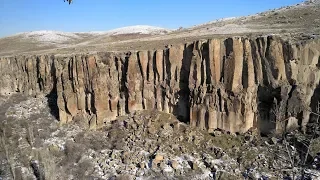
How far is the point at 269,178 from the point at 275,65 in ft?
20.6

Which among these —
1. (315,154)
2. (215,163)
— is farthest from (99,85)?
(315,154)

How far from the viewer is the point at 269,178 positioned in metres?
15.6

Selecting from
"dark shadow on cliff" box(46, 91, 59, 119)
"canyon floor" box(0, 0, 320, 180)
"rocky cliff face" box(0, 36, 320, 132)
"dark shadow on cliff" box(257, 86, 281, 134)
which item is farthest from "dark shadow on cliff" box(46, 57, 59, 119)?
"dark shadow on cliff" box(257, 86, 281, 134)

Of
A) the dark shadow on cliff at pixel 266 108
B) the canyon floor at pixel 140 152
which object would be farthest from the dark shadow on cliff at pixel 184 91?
the dark shadow on cliff at pixel 266 108

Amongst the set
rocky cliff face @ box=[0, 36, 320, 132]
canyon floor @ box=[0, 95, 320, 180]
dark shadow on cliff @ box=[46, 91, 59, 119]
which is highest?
rocky cliff face @ box=[0, 36, 320, 132]

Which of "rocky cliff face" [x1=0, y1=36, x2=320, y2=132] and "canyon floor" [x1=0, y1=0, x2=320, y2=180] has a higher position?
"rocky cliff face" [x1=0, y1=36, x2=320, y2=132]

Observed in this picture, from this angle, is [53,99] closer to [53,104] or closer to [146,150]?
[53,104]

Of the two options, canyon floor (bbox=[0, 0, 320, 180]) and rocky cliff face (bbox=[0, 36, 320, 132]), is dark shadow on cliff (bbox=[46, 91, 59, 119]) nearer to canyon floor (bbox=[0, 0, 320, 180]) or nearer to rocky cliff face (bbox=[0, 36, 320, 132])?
canyon floor (bbox=[0, 0, 320, 180])

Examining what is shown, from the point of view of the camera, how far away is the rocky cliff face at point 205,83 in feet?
59.2

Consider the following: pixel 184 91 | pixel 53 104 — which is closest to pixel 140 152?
pixel 184 91

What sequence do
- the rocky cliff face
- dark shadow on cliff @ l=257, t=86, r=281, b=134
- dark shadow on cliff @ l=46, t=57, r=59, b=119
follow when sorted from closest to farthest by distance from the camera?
the rocky cliff face → dark shadow on cliff @ l=257, t=86, r=281, b=134 → dark shadow on cliff @ l=46, t=57, r=59, b=119

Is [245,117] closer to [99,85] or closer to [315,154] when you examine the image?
[315,154]

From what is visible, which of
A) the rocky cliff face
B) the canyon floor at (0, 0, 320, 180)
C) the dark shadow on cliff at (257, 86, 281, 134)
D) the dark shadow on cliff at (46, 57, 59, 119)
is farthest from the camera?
the dark shadow on cliff at (46, 57, 59, 119)

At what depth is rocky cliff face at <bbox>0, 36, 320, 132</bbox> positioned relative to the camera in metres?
18.0
